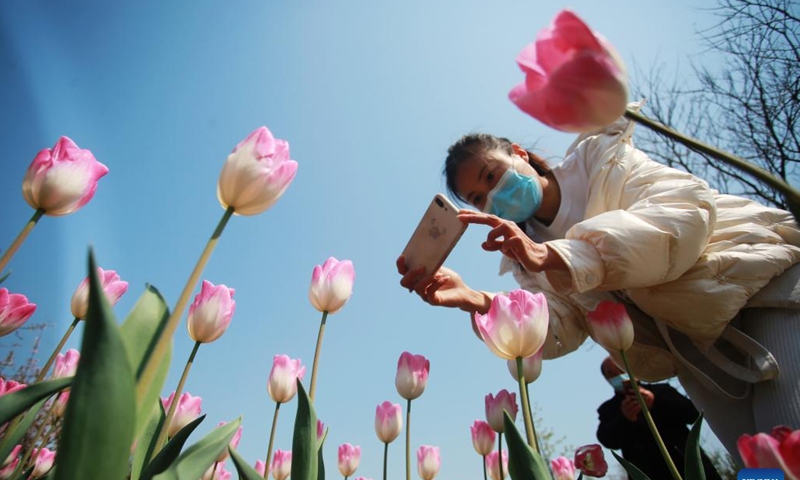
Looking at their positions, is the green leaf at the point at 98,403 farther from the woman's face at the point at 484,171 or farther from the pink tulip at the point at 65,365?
the woman's face at the point at 484,171

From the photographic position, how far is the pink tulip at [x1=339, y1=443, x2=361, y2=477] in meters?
2.39

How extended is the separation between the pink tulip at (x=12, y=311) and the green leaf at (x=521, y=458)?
4.00 feet

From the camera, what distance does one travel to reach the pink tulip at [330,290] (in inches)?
54.1

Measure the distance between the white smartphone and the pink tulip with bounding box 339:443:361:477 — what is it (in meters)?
1.23

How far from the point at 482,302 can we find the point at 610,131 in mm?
898

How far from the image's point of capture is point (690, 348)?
1.65 meters

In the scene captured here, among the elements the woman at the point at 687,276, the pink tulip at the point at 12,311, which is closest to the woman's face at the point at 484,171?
the woman at the point at 687,276

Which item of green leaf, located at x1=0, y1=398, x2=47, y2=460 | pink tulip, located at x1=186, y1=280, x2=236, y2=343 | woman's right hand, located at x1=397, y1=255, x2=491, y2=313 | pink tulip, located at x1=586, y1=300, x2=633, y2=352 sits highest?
woman's right hand, located at x1=397, y1=255, x2=491, y2=313

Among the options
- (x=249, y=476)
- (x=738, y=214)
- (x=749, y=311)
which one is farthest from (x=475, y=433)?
(x=249, y=476)

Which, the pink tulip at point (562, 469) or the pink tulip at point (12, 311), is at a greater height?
the pink tulip at point (12, 311)

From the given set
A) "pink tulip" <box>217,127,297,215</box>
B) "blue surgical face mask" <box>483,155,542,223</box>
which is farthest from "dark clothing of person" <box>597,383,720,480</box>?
"pink tulip" <box>217,127,297,215</box>

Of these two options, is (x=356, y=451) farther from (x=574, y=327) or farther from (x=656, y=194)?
(x=656, y=194)

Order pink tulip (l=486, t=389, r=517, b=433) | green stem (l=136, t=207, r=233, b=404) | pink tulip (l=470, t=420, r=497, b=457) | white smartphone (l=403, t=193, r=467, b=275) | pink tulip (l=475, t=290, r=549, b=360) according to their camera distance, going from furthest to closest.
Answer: pink tulip (l=470, t=420, r=497, b=457)
pink tulip (l=486, t=389, r=517, b=433)
white smartphone (l=403, t=193, r=467, b=275)
pink tulip (l=475, t=290, r=549, b=360)
green stem (l=136, t=207, r=233, b=404)

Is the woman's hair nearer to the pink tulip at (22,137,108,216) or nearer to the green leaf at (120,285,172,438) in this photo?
the pink tulip at (22,137,108,216)
